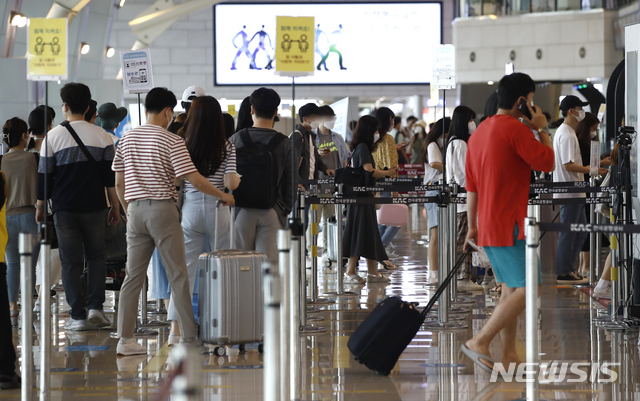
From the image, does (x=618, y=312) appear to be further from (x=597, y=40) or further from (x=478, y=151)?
(x=597, y=40)

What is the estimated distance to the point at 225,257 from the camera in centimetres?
487

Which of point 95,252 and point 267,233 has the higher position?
point 267,233

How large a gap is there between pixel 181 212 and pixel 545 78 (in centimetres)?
1636

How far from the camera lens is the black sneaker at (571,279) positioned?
8383 mm

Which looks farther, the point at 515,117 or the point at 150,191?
the point at 150,191

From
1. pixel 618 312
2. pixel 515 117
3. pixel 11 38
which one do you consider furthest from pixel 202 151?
pixel 11 38

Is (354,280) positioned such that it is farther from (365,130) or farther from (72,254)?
(72,254)

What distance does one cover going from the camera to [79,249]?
6.07m

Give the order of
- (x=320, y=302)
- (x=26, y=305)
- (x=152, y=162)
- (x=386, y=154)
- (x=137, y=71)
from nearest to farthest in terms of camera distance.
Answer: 1. (x=26, y=305)
2. (x=152, y=162)
3. (x=137, y=71)
4. (x=320, y=302)
5. (x=386, y=154)

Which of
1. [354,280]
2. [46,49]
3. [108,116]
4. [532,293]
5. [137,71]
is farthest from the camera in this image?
[354,280]

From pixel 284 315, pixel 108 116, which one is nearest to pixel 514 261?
pixel 284 315

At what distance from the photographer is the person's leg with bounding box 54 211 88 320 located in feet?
19.6

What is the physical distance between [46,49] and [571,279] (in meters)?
5.74

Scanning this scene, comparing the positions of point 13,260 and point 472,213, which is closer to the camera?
point 472,213
